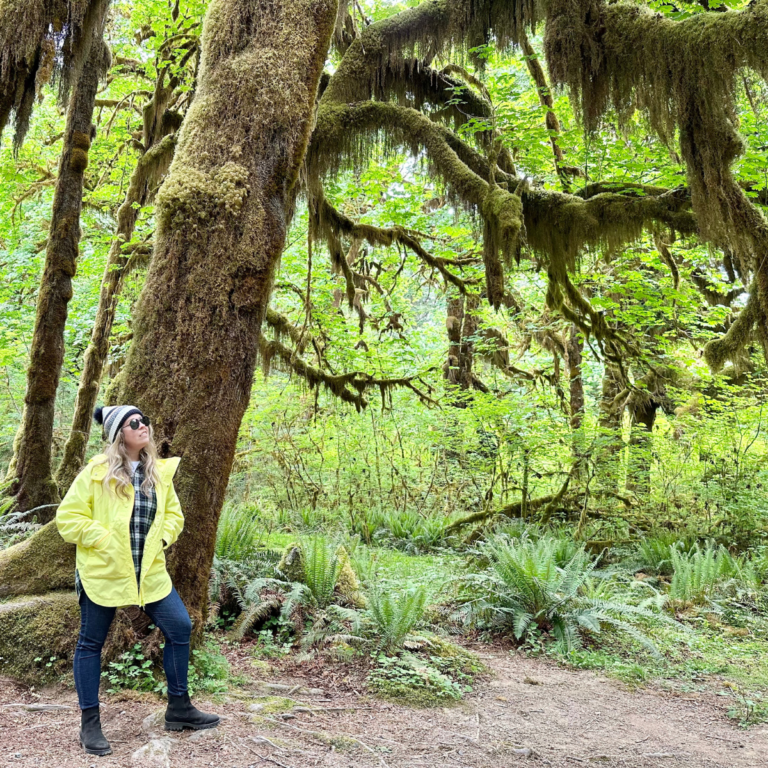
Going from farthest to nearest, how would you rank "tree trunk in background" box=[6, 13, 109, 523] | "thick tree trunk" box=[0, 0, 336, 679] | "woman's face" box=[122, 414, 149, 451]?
"tree trunk in background" box=[6, 13, 109, 523] < "thick tree trunk" box=[0, 0, 336, 679] < "woman's face" box=[122, 414, 149, 451]

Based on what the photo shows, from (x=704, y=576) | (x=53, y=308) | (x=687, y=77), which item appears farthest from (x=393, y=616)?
(x=53, y=308)

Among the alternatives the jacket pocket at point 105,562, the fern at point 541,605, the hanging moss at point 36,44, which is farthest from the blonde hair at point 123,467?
the hanging moss at point 36,44

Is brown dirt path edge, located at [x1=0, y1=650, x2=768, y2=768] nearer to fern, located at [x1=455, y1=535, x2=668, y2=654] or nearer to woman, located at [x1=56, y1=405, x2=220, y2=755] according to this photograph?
woman, located at [x1=56, y1=405, x2=220, y2=755]

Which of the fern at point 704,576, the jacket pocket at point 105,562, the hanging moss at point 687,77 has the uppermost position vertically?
the hanging moss at point 687,77

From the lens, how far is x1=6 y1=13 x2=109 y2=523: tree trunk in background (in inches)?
286

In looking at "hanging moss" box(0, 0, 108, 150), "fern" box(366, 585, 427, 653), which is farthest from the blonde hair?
"hanging moss" box(0, 0, 108, 150)

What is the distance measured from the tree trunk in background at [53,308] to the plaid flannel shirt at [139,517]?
5166mm

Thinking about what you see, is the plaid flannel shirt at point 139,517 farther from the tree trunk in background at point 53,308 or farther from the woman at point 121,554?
the tree trunk in background at point 53,308

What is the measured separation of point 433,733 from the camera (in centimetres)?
326

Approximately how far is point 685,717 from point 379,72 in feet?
23.0

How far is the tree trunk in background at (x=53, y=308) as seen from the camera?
7.26 metres

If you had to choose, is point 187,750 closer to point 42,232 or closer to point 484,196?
point 484,196

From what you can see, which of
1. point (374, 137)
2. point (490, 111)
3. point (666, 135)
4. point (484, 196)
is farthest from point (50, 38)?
point (666, 135)

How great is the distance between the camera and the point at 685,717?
12.6ft
